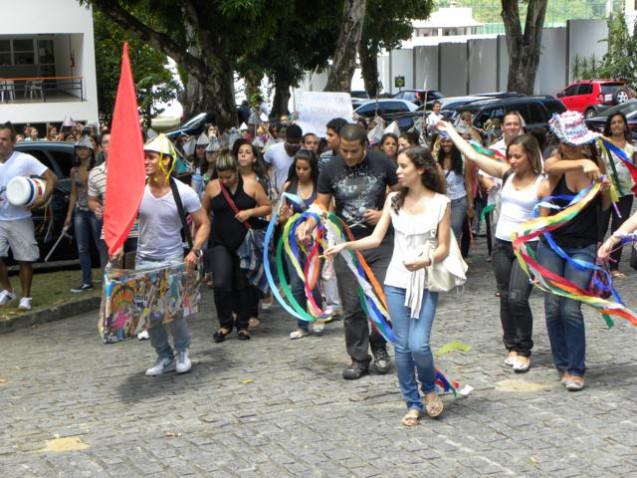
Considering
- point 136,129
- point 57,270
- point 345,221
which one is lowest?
point 57,270

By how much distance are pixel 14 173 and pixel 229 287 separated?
2.69 metres

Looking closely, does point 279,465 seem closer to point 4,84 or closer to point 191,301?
point 191,301

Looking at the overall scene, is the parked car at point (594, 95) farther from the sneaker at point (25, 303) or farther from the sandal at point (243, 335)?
the sandal at point (243, 335)

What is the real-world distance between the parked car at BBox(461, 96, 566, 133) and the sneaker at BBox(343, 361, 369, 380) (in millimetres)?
17851

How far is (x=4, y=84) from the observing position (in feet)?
112

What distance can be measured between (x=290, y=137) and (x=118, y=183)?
4594 mm

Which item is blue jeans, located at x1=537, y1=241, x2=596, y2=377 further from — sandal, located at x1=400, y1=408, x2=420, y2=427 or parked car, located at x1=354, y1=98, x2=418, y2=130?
parked car, located at x1=354, y1=98, x2=418, y2=130

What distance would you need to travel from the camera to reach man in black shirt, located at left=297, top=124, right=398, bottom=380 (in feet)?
24.9

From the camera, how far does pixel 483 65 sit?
191 feet

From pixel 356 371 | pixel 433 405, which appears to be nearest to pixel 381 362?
pixel 356 371

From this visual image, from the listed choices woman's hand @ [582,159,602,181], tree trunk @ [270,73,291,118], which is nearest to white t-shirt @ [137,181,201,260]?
woman's hand @ [582,159,602,181]

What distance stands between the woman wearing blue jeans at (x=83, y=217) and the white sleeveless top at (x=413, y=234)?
5571mm

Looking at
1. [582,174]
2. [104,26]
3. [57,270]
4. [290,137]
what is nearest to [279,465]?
[582,174]

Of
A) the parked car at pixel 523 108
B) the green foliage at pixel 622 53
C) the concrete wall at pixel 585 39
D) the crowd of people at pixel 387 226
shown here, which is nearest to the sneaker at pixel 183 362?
the crowd of people at pixel 387 226
